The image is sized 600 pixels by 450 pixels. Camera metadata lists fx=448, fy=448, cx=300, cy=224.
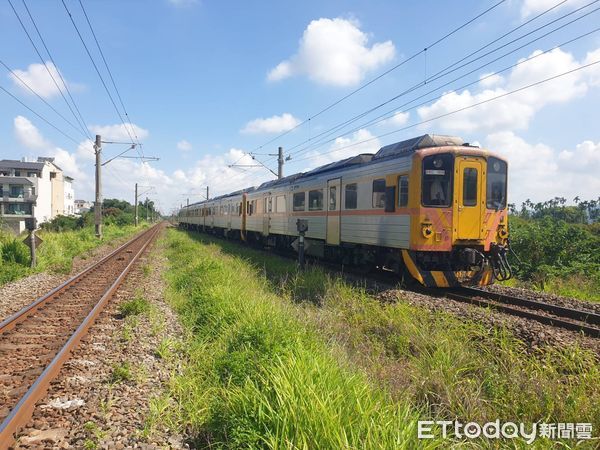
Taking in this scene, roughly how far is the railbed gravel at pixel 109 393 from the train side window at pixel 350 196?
20.5 ft

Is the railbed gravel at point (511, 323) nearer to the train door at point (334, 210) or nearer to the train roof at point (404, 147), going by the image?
the train roof at point (404, 147)

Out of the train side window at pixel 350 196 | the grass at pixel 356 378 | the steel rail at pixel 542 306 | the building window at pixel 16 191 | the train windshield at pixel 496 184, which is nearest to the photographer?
the grass at pixel 356 378

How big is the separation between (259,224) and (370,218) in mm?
12348

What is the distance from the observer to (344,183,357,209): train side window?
40.6 feet

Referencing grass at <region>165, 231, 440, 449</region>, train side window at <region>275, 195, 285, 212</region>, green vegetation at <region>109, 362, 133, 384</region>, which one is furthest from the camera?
train side window at <region>275, 195, 285, 212</region>

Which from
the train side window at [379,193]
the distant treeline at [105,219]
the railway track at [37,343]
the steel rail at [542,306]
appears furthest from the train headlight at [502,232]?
the distant treeline at [105,219]

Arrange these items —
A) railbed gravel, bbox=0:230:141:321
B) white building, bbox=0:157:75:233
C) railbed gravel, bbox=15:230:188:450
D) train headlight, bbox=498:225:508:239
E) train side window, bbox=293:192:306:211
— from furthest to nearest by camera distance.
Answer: white building, bbox=0:157:75:233 < train side window, bbox=293:192:306:211 < train headlight, bbox=498:225:508:239 < railbed gravel, bbox=0:230:141:321 < railbed gravel, bbox=15:230:188:450

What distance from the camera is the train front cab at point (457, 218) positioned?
9625mm

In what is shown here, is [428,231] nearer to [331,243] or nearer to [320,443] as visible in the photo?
[331,243]

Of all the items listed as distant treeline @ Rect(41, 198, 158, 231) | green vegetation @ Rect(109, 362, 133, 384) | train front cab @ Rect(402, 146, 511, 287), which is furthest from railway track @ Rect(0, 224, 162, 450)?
distant treeline @ Rect(41, 198, 158, 231)

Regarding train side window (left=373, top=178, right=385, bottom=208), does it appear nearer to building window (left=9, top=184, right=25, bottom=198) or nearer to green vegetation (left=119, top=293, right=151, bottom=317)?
green vegetation (left=119, top=293, right=151, bottom=317)

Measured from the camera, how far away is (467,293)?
33.7 ft

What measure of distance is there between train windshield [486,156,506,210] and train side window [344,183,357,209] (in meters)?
3.49

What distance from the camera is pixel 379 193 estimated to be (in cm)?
1102
